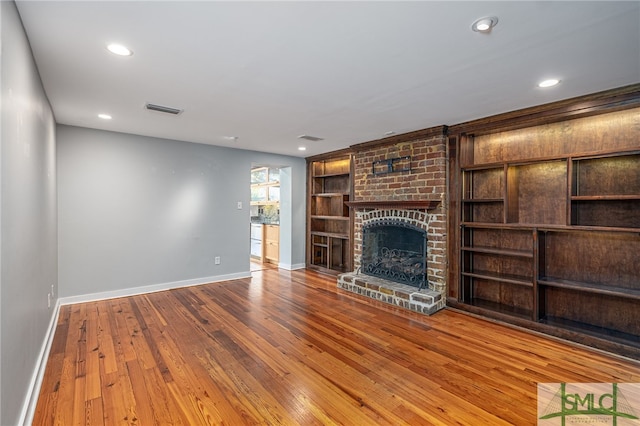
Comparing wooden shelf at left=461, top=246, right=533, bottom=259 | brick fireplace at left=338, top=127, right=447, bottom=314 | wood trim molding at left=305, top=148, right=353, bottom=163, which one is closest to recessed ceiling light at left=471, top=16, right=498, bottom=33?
brick fireplace at left=338, top=127, right=447, bottom=314

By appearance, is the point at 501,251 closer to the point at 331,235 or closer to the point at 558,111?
the point at 558,111

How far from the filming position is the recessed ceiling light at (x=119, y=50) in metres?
1.97

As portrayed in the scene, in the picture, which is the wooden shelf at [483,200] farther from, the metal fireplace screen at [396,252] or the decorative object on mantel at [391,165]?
the decorative object on mantel at [391,165]

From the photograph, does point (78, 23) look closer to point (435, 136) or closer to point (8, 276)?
point (8, 276)

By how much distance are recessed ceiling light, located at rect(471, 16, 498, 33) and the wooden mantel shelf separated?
226 cm

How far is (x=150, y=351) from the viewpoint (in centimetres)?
266

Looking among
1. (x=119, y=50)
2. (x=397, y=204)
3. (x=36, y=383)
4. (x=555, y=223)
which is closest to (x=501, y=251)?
(x=555, y=223)

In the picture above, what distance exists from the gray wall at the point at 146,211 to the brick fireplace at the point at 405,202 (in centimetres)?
206

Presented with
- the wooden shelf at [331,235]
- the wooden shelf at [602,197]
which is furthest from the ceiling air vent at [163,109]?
the wooden shelf at [602,197]

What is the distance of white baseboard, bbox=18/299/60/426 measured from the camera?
1.74 m

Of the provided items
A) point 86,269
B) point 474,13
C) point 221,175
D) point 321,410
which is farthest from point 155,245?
point 474,13

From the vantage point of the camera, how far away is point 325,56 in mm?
2092

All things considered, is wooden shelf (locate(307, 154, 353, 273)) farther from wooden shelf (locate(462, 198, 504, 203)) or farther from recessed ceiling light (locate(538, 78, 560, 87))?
recessed ceiling light (locate(538, 78, 560, 87))

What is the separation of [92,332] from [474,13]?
4.12 m
